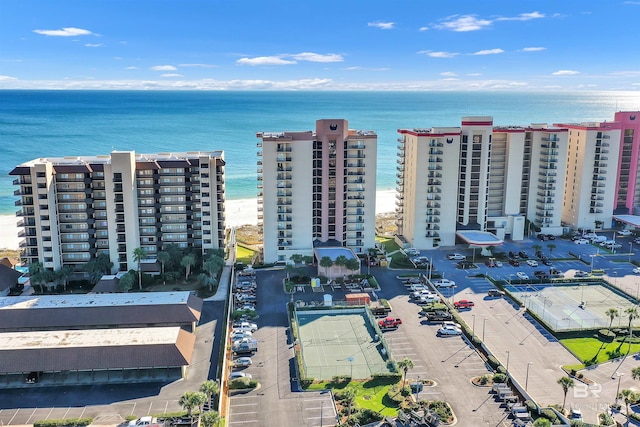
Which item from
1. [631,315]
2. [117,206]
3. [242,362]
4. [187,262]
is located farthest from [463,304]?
[117,206]

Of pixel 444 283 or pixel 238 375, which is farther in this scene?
pixel 444 283

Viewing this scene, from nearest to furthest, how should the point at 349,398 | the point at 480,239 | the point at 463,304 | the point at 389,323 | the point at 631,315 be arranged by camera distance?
the point at 349,398 → the point at 631,315 → the point at 389,323 → the point at 463,304 → the point at 480,239

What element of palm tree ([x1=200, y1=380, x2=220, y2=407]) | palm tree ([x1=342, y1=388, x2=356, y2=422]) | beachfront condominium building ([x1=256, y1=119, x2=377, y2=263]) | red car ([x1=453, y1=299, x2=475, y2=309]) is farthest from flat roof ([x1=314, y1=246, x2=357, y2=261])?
palm tree ([x1=200, y1=380, x2=220, y2=407])

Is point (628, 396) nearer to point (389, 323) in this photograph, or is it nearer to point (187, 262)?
point (389, 323)

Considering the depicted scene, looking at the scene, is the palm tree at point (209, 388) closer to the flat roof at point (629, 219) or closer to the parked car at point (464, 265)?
the parked car at point (464, 265)

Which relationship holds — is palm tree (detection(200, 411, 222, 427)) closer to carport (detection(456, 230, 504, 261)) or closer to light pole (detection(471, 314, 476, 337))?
light pole (detection(471, 314, 476, 337))

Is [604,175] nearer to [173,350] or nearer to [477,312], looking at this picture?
[477,312]

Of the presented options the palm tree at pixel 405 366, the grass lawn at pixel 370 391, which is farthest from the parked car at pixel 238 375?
the palm tree at pixel 405 366
